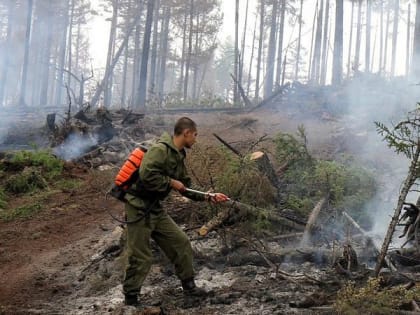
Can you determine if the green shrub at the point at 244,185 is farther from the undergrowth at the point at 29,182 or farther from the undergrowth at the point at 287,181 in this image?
the undergrowth at the point at 29,182

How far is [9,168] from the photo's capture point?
33.9ft

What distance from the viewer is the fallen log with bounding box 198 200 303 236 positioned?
20.2 feet

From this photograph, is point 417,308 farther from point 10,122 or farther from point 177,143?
point 10,122

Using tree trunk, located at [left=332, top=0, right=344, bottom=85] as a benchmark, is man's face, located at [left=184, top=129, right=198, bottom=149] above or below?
below

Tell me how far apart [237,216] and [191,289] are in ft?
5.83

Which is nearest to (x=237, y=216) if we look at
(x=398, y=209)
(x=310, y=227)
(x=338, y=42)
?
(x=310, y=227)

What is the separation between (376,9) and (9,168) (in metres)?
40.5

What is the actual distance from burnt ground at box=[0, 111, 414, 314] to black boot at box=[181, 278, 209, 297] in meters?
0.09

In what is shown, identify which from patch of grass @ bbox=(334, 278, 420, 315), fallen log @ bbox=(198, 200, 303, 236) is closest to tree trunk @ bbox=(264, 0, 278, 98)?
fallen log @ bbox=(198, 200, 303, 236)

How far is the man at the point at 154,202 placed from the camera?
437 centimetres

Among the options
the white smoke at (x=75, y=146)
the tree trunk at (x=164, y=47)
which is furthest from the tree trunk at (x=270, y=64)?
the white smoke at (x=75, y=146)

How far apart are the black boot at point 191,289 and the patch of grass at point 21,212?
468 cm

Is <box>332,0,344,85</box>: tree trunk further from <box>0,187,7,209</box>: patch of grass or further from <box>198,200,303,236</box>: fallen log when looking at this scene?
<box>0,187,7,209</box>: patch of grass

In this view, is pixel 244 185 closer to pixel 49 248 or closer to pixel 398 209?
pixel 398 209
